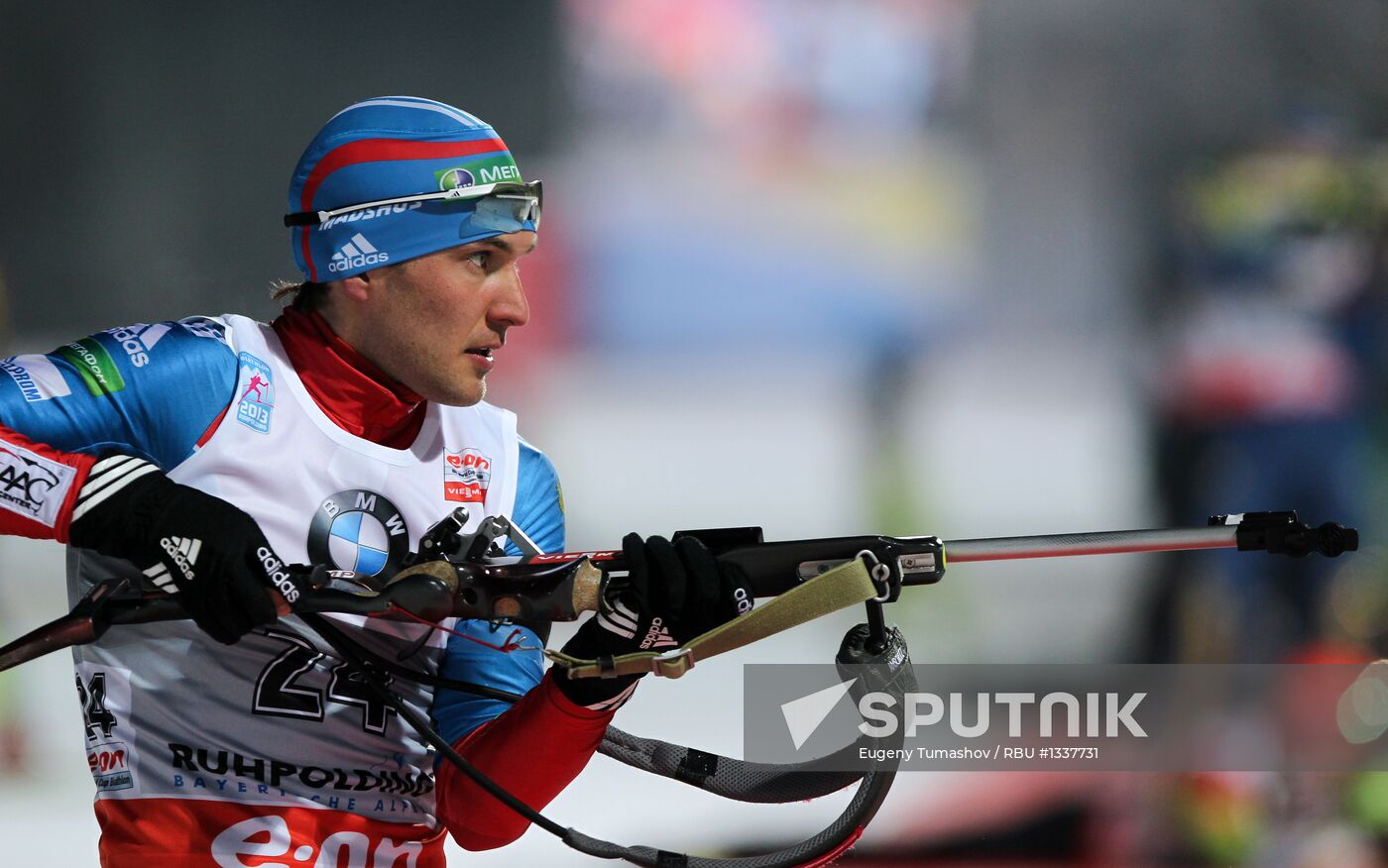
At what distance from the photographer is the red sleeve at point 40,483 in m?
1.46

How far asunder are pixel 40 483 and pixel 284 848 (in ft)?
1.65

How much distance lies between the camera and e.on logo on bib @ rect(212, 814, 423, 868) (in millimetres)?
1634

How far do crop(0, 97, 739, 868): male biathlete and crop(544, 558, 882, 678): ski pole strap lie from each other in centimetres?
15

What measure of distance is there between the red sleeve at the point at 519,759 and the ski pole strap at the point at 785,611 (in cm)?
17

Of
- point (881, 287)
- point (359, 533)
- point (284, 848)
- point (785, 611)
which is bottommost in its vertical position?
point (284, 848)

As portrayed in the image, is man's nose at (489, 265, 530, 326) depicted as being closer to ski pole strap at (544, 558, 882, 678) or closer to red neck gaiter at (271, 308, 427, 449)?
red neck gaiter at (271, 308, 427, 449)

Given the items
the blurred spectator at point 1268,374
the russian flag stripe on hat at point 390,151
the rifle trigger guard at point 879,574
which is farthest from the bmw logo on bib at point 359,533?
the blurred spectator at point 1268,374

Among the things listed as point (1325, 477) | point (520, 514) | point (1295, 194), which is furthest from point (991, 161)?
point (520, 514)

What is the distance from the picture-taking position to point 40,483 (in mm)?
1471

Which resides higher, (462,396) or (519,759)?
(462,396)

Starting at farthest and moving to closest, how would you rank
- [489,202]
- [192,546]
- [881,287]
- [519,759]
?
[881,287] < [489,202] < [519,759] < [192,546]

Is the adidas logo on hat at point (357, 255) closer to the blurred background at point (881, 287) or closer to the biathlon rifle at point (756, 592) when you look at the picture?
the biathlon rifle at point (756, 592)

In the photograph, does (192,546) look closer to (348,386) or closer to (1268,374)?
(348,386)

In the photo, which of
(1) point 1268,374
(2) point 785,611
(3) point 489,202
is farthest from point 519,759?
(1) point 1268,374
